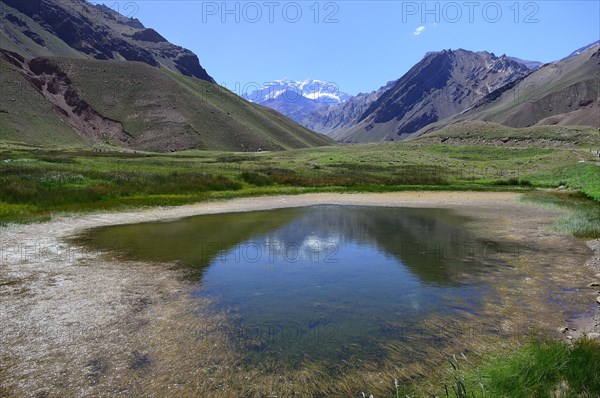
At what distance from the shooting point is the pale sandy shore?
1007 centimetres

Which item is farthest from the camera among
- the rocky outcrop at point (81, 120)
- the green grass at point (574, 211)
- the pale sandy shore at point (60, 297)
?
the rocky outcrop at point (81, 120)

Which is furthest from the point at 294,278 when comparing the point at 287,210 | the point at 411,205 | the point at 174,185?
the point at 174,185

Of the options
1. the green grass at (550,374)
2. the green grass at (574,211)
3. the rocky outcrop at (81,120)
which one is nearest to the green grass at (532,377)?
the green grass at (550,374)

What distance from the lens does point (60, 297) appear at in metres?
14.6

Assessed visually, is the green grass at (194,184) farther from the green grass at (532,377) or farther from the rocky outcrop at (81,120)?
the rocky outcrop at (81,120)

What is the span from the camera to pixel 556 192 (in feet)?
165

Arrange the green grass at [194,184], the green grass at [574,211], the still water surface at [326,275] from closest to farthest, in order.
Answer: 1. the still water surface at [326,275]
2. the green grass at [574,211]
3. the green grass at [194,184]

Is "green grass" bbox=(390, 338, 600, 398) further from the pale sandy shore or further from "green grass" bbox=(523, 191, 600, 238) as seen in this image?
"green grass" bbox=(523, 191, 600, 238)

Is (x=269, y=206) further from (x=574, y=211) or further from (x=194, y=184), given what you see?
(x=574, y=211)

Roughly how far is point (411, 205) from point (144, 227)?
84.9 ft

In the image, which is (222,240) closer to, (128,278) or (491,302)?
(128,278)

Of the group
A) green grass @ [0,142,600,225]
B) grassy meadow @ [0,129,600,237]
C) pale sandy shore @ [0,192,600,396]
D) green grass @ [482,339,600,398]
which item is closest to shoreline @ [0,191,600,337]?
pale sandy shore @ [0,192,600,396]

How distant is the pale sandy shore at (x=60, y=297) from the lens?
33.0 ft

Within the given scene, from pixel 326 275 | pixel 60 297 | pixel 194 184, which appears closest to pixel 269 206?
pixel 194 184
